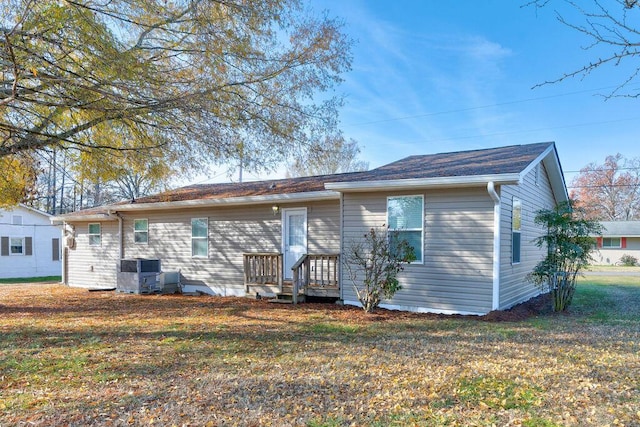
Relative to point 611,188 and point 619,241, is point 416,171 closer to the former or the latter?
point 619,241

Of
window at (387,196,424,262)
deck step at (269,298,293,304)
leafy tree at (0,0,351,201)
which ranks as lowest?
deck step at (269,298,293,304)

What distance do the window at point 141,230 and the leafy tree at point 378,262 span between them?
706cm

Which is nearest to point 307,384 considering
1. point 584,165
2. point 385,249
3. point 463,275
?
point 385,249

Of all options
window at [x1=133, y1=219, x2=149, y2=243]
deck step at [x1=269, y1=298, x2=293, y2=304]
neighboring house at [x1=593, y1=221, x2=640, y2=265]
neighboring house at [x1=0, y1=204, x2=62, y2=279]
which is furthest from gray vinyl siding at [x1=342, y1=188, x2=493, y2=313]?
neighboring house at [x1=593, y1=221, x2=640, y2=265]

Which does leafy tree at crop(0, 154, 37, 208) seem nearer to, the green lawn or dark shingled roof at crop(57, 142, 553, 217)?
the green lawn

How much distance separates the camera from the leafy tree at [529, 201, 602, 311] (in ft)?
25.9

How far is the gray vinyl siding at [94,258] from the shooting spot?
44.7 feet

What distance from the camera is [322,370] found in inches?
173

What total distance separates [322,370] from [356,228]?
4586 millimetres

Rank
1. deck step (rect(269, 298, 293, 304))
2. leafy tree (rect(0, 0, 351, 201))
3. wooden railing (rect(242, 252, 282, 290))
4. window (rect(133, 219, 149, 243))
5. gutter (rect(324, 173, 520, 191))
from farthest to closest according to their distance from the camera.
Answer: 1. window (rect(133, 219, 149, 243))
2. wooden railing (rect(242, 252, 282, 290))
3. deck step (rect(269, 298, 293, 304))
4. gutter (rect(324, 173, 520, 191))
5. leafy tree (rect(0, 0, 351, 201))

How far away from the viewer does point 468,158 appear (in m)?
9.45

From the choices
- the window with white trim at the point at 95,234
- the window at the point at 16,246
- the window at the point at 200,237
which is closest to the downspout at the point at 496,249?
the window at the point at 200,237

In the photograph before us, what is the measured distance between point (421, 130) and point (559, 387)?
2865 cm

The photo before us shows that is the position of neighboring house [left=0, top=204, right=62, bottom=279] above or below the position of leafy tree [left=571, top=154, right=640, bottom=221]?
below
